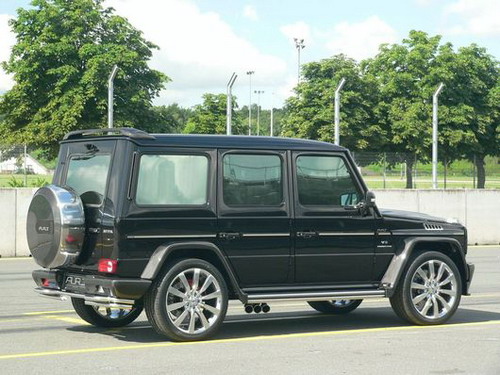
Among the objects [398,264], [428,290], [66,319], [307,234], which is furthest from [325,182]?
[66,319]

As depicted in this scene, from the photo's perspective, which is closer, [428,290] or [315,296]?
[315,296]

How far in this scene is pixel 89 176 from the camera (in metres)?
9.09

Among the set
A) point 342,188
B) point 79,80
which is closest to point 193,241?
point 342,188

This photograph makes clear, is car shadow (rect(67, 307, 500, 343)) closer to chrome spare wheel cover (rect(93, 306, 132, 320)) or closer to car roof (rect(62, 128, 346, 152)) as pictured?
chrome spare wheel cover (rect(93, 306, 132, 320))

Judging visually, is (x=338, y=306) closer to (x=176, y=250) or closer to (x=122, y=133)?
(x=176, y=250)

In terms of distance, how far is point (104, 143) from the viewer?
29.6 ft

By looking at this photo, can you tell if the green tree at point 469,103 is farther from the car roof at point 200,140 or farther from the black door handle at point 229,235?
the black door handle at point 229,235

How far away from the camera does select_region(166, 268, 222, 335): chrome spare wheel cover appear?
8609 millimetres

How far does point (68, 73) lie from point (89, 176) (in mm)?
42736

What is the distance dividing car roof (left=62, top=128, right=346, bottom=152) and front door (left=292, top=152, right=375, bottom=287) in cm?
13

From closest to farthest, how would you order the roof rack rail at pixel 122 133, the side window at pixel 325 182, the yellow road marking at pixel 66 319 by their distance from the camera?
the roof rack rail at pixel 122 133 → the side window at pixel 325 182 → the yellow road marking at pixel 66 319

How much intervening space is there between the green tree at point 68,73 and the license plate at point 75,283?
136 ft

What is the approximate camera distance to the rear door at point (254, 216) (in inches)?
354

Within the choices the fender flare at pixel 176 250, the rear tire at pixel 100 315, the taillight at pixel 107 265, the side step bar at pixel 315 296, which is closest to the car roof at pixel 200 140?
the fender flare at pixel 176 250
